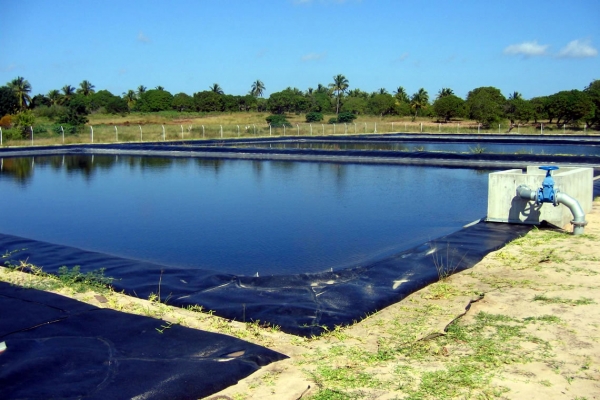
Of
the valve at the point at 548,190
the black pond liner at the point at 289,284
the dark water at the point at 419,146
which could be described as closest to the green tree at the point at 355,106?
the dark water at the point at 419,146

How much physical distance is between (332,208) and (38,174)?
1102cm

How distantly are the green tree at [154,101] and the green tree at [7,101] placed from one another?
15847 mm

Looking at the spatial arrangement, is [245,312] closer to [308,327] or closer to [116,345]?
[308,327]

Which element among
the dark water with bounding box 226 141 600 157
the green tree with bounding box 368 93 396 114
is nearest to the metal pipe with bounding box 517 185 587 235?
the dark water with bounding box 226 141 600 157

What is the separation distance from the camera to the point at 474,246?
7.49 m

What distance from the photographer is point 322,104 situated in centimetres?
7538

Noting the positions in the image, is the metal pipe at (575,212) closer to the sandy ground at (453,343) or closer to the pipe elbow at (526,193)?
the pipe elbow at (526,193)

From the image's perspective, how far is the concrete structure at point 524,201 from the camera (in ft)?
28.3

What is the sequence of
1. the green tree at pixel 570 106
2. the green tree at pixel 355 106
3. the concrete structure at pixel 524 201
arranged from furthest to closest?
the green tree at pixel 355 106
the green tree at pixel 570 106
the concrete structure at pixel 524 201

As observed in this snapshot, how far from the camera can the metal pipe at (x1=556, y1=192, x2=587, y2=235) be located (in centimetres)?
798

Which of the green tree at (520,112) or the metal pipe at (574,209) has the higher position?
the green tree at (520,112)

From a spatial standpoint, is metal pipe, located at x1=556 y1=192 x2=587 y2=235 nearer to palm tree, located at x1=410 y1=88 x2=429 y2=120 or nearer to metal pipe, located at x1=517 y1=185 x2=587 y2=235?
metal pipe, located at x1=517 y1=185 x2=587 y2=235

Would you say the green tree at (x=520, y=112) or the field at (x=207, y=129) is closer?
the field at (x=207, y=129)

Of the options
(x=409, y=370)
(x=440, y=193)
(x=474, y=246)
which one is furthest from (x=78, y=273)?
(x=440, y=193)
